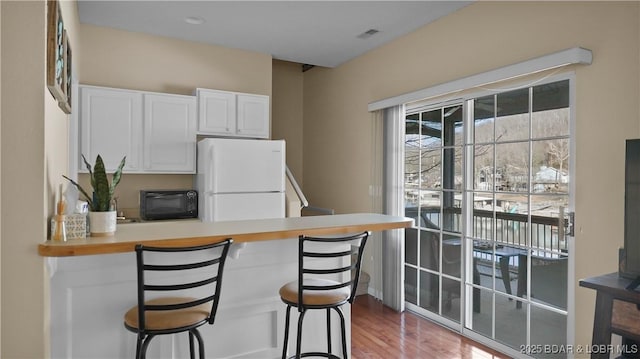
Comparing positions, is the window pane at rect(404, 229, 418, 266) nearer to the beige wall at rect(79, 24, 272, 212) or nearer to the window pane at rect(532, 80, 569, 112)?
the window pane at rect(532, 80, 569, 112)

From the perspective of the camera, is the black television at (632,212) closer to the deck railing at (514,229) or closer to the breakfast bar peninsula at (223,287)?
the deck railing at (514,229)

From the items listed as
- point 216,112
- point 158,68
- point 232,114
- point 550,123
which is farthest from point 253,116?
point 550,123

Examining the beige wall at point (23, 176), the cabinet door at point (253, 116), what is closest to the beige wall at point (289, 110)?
the cabinet door at point (253, 116)

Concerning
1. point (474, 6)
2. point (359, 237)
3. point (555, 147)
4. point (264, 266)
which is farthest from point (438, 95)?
point (264, 266)

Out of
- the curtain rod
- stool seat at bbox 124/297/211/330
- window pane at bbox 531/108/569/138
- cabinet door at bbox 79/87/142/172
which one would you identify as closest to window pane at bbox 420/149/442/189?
the curtain rod

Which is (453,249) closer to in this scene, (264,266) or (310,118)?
(264,266)

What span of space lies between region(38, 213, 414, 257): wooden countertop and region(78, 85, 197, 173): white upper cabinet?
2060 mm

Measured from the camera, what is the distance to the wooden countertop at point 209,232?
62.9 inches

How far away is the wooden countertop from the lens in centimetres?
160

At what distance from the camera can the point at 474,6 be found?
10.9ft

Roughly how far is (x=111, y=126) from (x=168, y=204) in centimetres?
89

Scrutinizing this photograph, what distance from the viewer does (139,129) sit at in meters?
3.98

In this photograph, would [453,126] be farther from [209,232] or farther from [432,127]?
[209,232]

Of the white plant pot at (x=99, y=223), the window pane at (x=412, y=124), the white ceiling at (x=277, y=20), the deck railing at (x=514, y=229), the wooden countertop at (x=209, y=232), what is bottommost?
the deck railing at (x=514, y=229)
